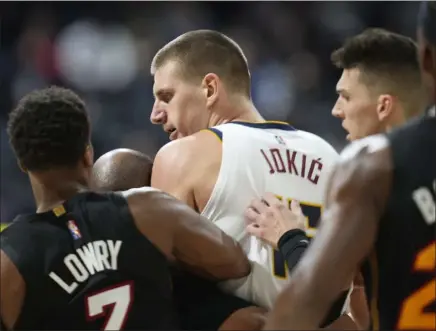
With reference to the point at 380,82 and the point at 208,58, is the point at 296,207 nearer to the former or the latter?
the point at 380,82

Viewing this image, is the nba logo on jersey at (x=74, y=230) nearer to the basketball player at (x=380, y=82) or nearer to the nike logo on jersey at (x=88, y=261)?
the nike logo on jersey at (x=88, y=261)

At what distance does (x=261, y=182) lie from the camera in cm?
314

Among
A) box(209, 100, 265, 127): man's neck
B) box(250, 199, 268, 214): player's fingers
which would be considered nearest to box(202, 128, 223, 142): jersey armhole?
box(250, 199, 268, 214): player's fingers

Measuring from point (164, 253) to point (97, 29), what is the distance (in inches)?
241

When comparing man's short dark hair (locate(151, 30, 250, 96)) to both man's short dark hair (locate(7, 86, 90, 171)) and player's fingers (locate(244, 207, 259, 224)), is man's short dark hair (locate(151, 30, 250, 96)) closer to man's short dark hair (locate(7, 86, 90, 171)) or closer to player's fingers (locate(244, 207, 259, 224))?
player's fingers (locate(244, 207, 259, 224))

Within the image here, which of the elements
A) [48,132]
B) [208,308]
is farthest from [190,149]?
[48,132]

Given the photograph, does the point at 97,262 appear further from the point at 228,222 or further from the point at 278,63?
the point at 278,63

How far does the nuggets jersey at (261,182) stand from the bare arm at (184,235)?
0.22 metres

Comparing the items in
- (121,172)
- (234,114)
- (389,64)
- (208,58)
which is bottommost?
(121,172)

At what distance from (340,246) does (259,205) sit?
126 cm

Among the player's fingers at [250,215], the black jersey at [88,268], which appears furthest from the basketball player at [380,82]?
the black jersey at [88,268]

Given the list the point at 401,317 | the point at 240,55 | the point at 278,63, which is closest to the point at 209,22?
the point at 278,63

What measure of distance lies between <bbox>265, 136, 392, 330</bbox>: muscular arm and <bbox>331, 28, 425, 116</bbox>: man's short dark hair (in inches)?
66.9

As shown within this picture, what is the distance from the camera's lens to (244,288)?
9.59 ft
